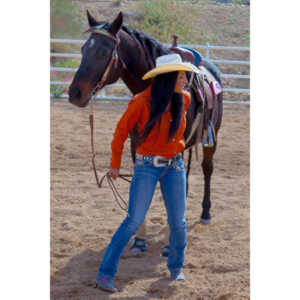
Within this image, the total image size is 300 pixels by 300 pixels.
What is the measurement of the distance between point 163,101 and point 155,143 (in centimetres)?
29

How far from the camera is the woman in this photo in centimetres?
311

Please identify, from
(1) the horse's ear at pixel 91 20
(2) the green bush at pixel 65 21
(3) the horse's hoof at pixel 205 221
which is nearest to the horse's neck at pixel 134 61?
(1) the horse's ear at pixel 91 20

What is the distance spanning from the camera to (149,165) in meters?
3.15

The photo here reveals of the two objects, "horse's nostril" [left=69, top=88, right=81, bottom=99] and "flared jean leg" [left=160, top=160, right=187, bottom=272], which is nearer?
"flared jean leg" [left=160, top=160, right=187, bottom=272]

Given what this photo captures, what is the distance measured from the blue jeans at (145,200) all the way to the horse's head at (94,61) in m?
0.68

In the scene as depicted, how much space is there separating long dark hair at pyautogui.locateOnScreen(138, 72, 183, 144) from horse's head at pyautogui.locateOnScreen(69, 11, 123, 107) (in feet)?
1.77

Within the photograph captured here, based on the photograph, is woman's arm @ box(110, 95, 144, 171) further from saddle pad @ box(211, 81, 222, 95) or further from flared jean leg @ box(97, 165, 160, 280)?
saddle pad @ box(211, 81, 222, 95)

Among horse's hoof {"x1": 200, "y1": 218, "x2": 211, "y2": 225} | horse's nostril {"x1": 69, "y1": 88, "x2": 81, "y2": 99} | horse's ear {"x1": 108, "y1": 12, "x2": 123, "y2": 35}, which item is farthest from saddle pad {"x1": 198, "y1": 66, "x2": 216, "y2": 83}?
horse's nostril {"x1": 69, "y1": 88, "x2": 81, "y2": 99}

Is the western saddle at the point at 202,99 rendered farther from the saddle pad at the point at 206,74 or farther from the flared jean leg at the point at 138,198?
the flared jean leg at the point at 138,198

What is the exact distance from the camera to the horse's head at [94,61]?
11.3ft

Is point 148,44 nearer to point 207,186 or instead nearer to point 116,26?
point 116,26

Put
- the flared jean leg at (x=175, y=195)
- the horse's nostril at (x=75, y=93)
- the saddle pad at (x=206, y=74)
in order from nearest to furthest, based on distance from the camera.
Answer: the flared jean leg at (x=175, y=195) < the horse's nostril at (x=75, y=93) < the saddle pad at (x=206, y=74)

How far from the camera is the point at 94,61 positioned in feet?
11.5

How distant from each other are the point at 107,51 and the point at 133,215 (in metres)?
1.26
